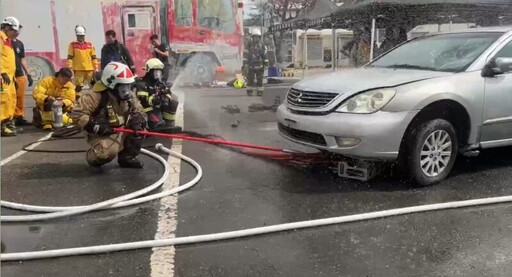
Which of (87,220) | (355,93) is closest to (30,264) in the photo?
(87,220)

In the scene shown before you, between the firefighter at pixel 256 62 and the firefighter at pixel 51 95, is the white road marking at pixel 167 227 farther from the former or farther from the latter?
the firefighter at pixel 256 62

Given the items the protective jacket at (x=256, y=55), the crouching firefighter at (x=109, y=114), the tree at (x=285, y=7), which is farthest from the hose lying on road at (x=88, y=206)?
the tree at (x=285, y=7)

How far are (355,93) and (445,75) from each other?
94cm

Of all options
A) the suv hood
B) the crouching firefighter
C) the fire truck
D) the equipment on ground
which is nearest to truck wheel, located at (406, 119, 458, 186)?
the suv hood

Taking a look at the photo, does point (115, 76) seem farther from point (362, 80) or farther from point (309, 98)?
point (362, 80)

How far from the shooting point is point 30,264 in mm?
3127

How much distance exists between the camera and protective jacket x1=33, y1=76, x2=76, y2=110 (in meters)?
8.02

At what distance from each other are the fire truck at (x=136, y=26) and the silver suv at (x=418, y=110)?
1030cm

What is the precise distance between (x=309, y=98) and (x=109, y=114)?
2.13 meters

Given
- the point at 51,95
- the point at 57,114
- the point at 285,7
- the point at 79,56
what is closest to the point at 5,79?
the point at 51,95

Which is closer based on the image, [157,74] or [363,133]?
[363,133]

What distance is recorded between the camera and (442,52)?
536 cm

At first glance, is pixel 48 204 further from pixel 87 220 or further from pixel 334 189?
pixel 334 189

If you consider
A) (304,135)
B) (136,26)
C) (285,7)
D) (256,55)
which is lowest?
(304,135)
